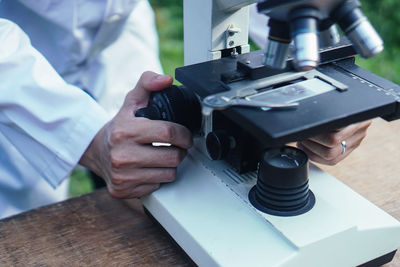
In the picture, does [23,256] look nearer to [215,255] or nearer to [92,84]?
[215,255]

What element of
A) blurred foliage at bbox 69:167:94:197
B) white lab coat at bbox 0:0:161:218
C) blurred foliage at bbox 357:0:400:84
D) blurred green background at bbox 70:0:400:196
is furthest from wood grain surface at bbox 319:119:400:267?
blurred foliage at bbox 357:0:400:84

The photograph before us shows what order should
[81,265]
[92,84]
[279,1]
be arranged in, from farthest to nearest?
[92,84] → [81,265] → [279,1]

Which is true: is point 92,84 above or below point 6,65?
below

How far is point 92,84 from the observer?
1755mm

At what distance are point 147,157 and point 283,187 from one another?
1.08 feet

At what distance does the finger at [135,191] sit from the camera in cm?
119

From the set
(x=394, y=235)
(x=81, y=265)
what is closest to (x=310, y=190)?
(x=394, y=235)

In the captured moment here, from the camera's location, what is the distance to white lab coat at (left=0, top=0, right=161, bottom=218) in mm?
1189

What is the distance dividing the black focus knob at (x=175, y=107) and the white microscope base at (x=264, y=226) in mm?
145

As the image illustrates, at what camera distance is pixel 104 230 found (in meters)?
1.21

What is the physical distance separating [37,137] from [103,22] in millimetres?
→ 496

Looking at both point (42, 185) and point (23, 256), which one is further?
point (42, 185)

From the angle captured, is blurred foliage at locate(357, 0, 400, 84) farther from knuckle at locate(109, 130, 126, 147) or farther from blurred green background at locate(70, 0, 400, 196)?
knuckle at locate(109, 130, 126, 147)

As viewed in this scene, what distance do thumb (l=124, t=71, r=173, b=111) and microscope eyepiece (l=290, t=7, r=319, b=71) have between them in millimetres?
429
